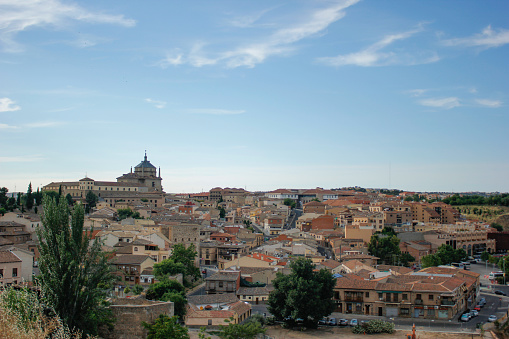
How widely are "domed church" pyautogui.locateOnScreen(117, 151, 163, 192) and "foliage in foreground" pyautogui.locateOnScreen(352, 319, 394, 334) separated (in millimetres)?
73326

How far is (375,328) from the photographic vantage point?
23.9m

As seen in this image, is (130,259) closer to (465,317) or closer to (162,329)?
(162,329)

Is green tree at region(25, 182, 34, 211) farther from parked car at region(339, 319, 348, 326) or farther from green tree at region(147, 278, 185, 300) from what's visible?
parked car at region(339, 319, 348, 326)

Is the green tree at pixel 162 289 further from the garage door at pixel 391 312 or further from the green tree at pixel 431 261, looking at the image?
the green tree at pixel 431 261

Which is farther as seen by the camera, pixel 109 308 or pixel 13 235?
pixel 13 235

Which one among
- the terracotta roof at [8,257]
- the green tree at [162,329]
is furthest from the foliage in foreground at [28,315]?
the terracotta roof at [8,257]

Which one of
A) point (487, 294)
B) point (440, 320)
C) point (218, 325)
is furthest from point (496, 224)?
point (218, 325)

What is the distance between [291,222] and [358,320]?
4584 cm

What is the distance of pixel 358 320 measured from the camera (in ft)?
86.2

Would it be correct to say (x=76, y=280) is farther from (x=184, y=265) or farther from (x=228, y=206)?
(x=228, y=206)

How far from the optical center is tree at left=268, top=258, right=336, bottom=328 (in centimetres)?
2438

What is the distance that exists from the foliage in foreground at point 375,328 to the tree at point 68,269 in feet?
49.0

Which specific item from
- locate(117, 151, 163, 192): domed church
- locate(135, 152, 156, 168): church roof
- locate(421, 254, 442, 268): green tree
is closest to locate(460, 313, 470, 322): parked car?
locate(421, 254, 442, 268): green tree

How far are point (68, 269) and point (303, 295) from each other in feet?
47.2
